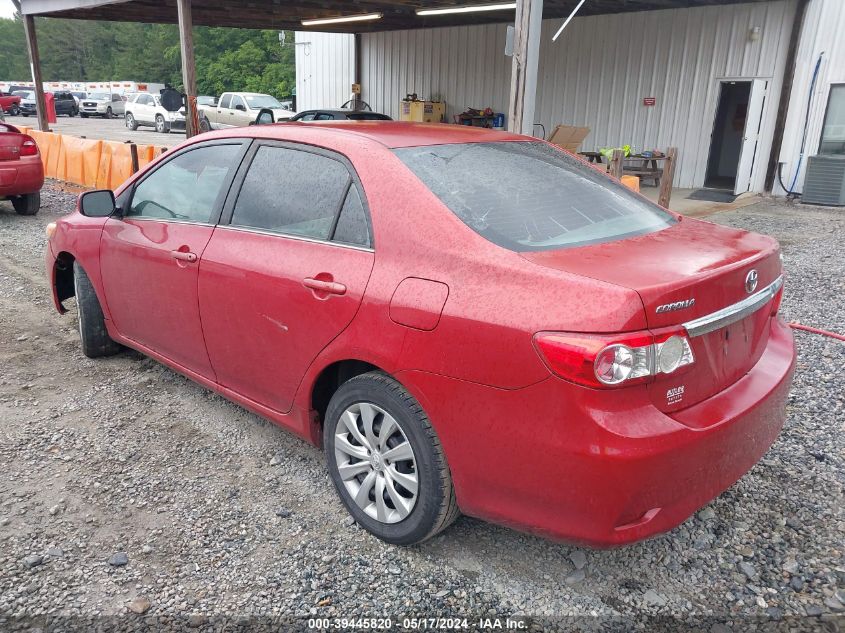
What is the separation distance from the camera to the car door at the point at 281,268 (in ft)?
8.63

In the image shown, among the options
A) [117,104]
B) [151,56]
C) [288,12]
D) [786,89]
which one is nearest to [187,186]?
[786,89]

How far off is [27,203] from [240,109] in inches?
617

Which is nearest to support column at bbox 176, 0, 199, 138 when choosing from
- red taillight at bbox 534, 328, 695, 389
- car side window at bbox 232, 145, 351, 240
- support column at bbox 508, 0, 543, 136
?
support column at bbox 508, 0, 543, 136

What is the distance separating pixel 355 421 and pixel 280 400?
1.76 ft

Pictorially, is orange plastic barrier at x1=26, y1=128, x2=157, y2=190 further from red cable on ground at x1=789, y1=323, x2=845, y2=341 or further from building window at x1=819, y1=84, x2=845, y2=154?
building window at x1=819, y1=84, x2=845, y2=154

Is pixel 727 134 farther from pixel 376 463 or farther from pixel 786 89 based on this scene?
pixel 376 463

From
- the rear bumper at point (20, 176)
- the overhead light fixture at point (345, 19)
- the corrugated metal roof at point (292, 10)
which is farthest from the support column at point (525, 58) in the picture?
the overhead light fixture at point (345, 19)

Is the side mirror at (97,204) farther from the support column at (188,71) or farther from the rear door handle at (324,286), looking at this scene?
the support column at (188,71)

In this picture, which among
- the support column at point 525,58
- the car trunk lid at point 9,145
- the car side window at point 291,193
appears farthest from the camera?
the car trunk lid at point 9,145

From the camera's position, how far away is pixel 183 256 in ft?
10.8

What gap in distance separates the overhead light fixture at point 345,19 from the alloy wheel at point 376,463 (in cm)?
1458

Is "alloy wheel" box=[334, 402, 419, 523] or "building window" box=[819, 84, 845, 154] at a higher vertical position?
"building window" box=[819, 84, 845, 154]

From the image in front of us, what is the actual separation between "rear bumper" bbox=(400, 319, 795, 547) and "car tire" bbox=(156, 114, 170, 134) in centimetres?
3111

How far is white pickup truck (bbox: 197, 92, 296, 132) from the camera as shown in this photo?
78.4 feet
